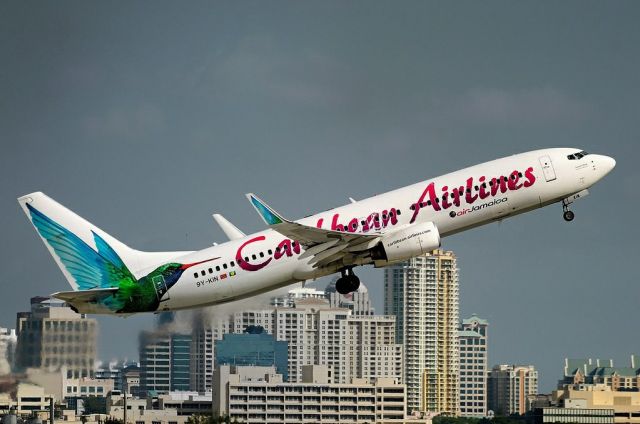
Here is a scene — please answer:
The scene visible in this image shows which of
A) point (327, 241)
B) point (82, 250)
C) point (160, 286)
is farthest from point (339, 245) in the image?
point (82, 250)

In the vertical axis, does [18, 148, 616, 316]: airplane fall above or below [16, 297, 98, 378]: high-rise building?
above

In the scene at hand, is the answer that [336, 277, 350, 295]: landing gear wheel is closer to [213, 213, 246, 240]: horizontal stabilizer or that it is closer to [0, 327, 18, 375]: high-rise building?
[213, 213, 246, 240]: horizontal stabilizer

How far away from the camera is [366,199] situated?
87562 mm

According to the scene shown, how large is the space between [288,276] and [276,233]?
247 cm

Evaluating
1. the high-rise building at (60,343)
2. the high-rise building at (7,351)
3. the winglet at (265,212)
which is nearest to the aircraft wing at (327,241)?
the winglet at (265,212)

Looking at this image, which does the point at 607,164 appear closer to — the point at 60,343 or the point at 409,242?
the point at 409,242

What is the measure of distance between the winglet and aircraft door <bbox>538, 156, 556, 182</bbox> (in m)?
15.4

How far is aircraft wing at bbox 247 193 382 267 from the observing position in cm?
8331

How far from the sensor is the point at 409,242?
85188 mm

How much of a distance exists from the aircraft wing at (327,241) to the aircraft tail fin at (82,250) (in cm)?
756

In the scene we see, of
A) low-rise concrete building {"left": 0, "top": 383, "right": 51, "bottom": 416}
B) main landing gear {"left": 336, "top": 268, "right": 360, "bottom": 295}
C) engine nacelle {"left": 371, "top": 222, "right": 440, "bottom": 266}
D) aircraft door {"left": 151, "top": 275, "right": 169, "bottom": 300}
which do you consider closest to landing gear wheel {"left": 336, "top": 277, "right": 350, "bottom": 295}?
main landing gear {"left": 336, "top": 268, "right": 360, "bottom": 295}

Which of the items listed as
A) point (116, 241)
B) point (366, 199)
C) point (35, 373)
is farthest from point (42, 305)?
point (366, 199)

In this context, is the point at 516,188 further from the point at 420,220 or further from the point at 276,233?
the point at 276,233

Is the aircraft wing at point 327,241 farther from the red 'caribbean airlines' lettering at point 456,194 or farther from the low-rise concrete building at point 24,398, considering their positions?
the low-rise concrete building at point 24,398
